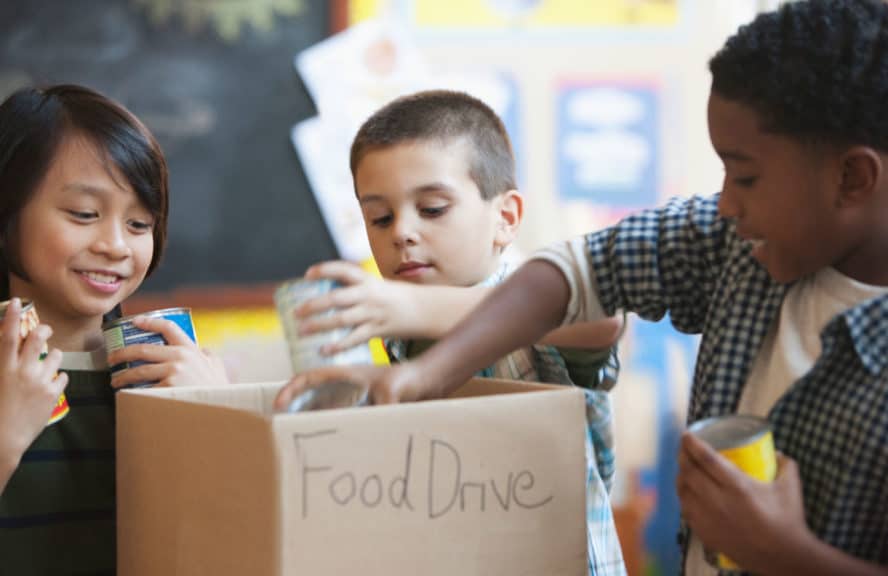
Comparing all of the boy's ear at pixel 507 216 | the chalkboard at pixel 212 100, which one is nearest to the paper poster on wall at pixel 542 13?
the chalkboard at pixel 212 100

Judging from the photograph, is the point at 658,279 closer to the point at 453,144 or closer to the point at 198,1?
the point at 453,144

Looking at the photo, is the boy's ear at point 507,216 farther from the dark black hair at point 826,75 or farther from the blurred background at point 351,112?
the blurred background at point 351,112

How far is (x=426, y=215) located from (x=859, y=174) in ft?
2.36

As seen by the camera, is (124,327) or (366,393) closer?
(366,393)

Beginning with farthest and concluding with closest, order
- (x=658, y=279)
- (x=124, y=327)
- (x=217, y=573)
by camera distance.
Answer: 1. (x=124, y=327)
2. (x=658, y=279)
3. (x=217, y=573)

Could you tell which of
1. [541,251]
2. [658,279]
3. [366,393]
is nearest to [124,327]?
[366,393]

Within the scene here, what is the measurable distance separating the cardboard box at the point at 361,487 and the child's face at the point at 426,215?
0.47 m

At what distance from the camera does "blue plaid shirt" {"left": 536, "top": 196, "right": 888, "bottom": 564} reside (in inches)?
33.4

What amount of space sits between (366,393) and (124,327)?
0.37 metres

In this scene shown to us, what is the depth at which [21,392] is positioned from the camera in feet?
3.61

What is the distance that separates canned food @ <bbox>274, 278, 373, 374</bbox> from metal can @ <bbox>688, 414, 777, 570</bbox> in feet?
0.98

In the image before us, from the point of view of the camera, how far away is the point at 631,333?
2.98 m

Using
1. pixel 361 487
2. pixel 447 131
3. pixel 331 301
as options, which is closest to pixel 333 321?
pixel 331 301

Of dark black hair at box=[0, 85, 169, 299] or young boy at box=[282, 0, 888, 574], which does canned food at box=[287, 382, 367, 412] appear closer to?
young boy at box=[282, 0, 888, 574]
